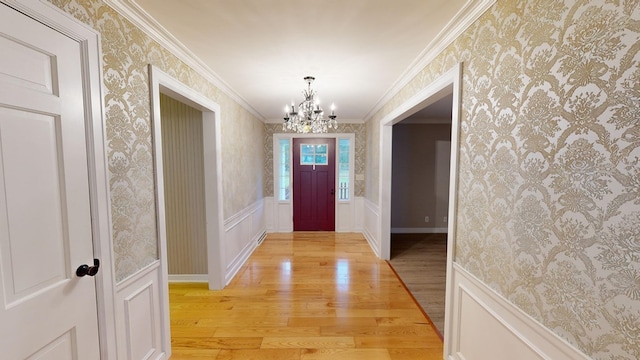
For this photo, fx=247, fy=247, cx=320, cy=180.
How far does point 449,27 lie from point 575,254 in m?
1.52

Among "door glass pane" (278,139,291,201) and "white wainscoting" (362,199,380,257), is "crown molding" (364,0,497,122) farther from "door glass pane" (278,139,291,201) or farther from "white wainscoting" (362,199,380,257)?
"door glass pane" (278,139,291,201)

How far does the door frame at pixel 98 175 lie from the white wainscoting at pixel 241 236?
62.5 inches

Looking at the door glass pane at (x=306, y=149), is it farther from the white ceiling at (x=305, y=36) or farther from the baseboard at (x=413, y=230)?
the baseboard at (x=413, y=230)

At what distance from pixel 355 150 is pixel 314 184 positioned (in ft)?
3.73

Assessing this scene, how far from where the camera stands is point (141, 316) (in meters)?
1.66

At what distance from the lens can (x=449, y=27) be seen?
1.68 meters

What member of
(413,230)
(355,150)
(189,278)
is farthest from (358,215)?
(189,278)

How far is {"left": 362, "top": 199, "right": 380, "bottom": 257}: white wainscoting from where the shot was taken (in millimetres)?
4043

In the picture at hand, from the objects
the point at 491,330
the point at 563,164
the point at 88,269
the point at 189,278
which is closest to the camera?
the point at 563,164

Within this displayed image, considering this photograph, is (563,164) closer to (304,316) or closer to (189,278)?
(304,316)

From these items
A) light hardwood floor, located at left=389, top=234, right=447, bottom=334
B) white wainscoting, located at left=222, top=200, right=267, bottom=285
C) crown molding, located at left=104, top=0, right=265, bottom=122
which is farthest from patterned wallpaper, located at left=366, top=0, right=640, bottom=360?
white wainscoting, located at left=222, top=200, right=267, bottom=285

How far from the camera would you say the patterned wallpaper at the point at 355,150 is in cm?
517

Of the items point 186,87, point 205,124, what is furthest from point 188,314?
point 186,87

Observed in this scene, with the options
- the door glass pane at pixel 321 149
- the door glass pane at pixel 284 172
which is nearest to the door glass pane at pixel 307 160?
the door glass pane at pixel 321 149
